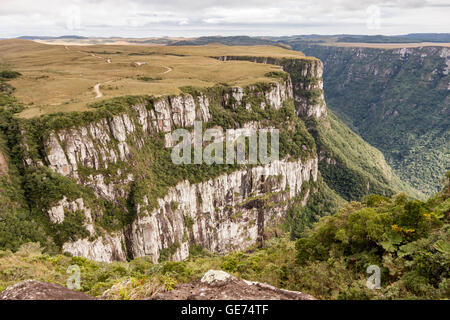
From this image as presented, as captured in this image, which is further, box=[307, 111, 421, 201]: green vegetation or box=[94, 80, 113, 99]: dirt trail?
box=[307, 111, 421, 201]: green vegetation

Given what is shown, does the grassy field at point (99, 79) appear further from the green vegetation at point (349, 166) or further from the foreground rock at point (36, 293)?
the foreground rock at point (36, 293)

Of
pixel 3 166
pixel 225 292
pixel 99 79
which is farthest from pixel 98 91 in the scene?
pixel 225 292

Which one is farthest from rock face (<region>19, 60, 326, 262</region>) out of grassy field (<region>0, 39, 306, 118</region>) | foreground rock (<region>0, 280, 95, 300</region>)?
foreground rock (<region>0, 280, 95, 300</region>)

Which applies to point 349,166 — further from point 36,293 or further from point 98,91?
point 36,293

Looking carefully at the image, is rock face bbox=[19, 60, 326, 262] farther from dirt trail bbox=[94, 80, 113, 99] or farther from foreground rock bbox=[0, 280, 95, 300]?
foreground rock bbox=[0, 280, 95, 300]

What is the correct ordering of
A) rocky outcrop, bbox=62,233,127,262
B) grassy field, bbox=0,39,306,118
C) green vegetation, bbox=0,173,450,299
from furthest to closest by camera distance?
grassy field, bbox=0,39,306,118 < rocky outcrop, bbox=62,233,127,262 < green vegetation, bbox=0,173,450,299

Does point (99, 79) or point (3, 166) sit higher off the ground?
point (99, 79)
